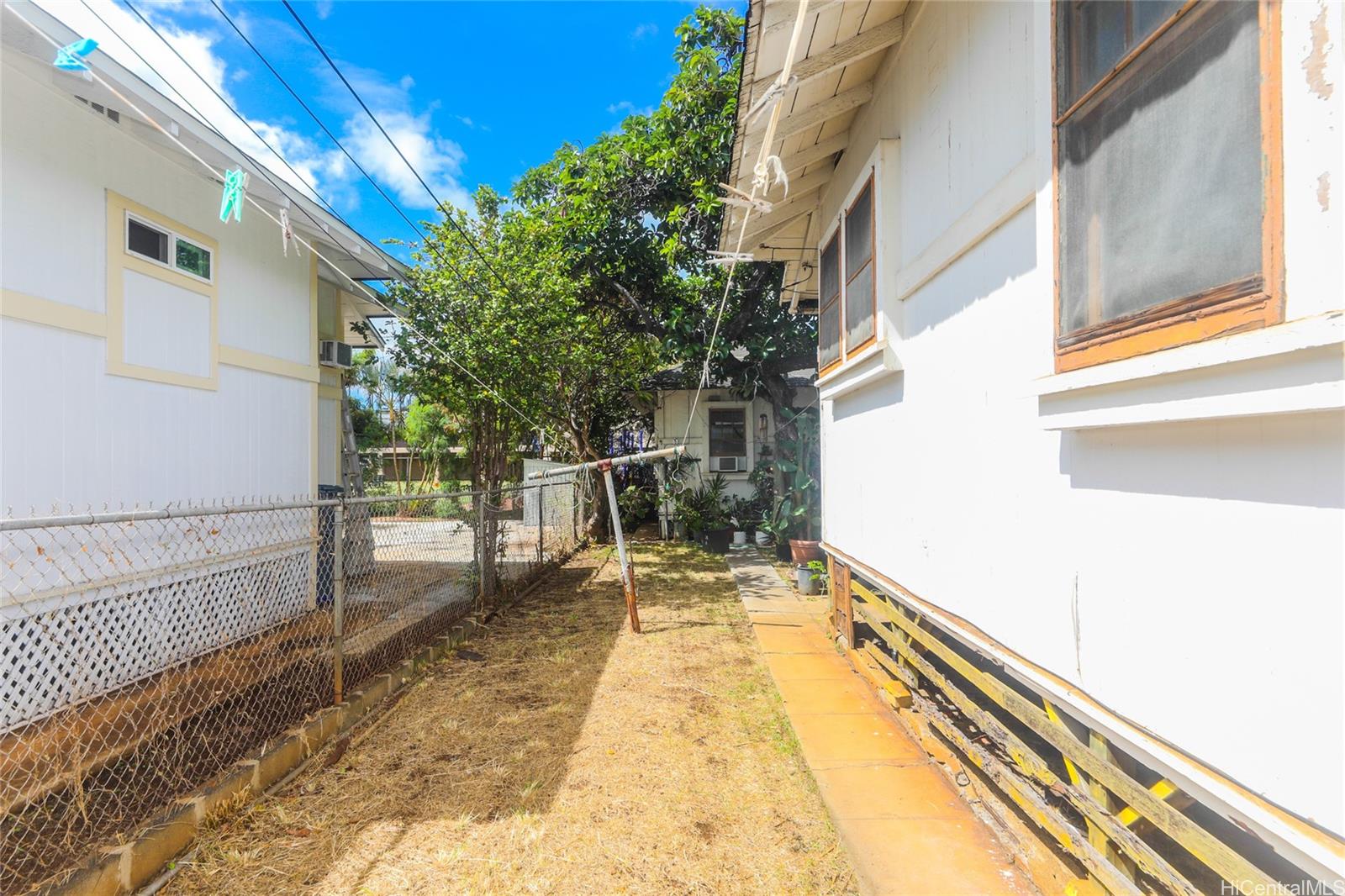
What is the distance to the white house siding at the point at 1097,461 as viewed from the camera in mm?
1122

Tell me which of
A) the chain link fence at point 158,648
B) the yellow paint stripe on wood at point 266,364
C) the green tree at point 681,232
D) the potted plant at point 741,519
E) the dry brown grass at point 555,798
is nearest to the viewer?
the dry brown grass at point 555,798

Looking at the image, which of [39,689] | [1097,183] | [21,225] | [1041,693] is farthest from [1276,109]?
[21,225]

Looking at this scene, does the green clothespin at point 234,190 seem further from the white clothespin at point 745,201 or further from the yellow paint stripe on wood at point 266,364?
the white clothespin at point 745,201

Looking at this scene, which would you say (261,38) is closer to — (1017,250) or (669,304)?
(1017,250)

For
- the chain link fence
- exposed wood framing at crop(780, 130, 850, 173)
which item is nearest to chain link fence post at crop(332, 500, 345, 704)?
the chain link fence

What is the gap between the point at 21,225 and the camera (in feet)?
11.5

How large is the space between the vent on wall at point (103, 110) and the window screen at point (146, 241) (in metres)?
0.64

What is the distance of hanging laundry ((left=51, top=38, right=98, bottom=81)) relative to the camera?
3014 millimetres

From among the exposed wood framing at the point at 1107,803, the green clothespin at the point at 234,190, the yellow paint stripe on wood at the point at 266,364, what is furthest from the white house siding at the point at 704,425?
the exposed wood framing at the point at 1107,803

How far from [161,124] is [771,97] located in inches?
155

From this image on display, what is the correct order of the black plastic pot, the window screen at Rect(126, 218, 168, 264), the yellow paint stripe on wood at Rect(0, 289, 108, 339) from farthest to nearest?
the black plastic pot
the window screen at Rect(126, 218, 168, 264)
the yellow paint stripe on wood at Rect(0, 289, 108, 339)

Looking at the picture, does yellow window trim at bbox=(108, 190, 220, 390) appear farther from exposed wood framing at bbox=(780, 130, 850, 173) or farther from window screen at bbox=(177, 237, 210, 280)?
exposed wood framing at bbox=(780, 130, 850, 173)

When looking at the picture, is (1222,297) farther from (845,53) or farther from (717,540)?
(717,540)

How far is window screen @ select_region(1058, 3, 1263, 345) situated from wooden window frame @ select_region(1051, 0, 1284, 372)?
0.05 ft
